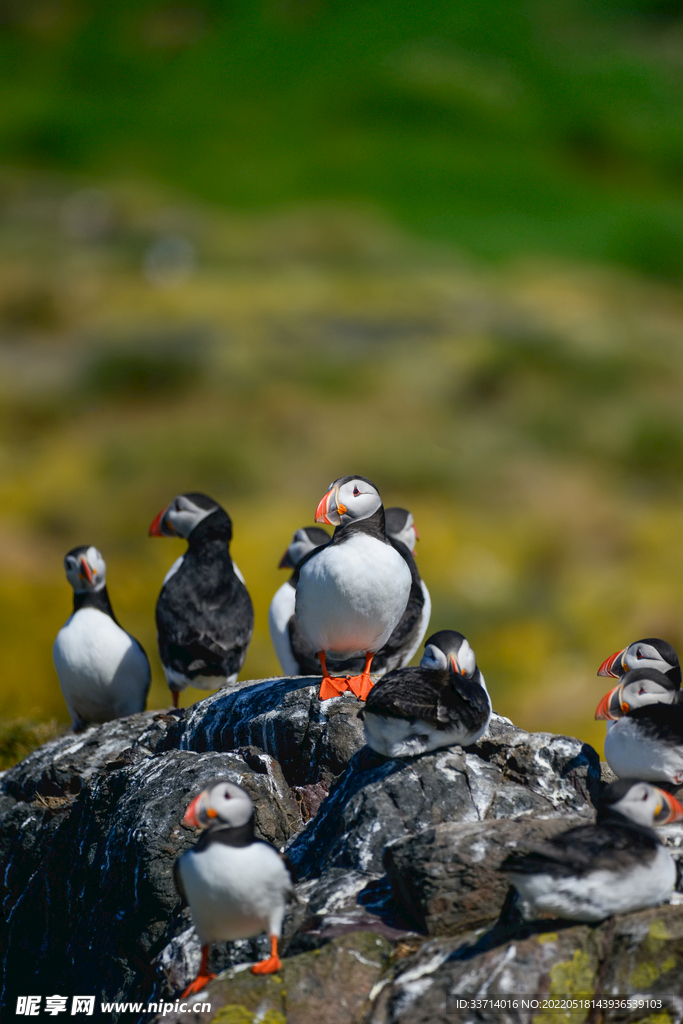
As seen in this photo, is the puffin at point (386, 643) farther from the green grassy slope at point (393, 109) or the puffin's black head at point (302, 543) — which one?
the green grassy slope at point (393, 109)

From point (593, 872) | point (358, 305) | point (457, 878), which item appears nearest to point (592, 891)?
point (593, 872)

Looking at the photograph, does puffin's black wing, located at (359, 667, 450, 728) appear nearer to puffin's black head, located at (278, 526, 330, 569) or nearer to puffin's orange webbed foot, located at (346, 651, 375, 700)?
puffin's orange webbed foot, located at (346, 651, 375, 700)

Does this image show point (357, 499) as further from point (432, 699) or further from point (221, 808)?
point (221, 808)

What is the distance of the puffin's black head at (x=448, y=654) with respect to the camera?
568 cm

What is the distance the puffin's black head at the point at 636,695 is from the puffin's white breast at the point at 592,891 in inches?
58.0

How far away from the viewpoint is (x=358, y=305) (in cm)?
3428

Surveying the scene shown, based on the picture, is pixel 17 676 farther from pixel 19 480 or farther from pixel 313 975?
pixel 313 975

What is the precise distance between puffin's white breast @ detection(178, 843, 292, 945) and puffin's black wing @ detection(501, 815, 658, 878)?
37.8 inches

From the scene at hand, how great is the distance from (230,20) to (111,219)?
24.5m

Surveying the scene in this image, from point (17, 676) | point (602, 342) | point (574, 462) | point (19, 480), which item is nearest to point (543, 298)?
point (602, 342)

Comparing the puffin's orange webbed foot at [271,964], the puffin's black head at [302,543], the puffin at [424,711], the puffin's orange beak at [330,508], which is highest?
the puffin's black head at [302,543]

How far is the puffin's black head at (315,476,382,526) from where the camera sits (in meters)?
6.33

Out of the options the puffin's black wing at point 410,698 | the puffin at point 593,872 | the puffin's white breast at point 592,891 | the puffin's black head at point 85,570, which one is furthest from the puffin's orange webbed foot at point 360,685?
the puffin's black head at point 85,570

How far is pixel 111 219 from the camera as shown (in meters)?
43.6
